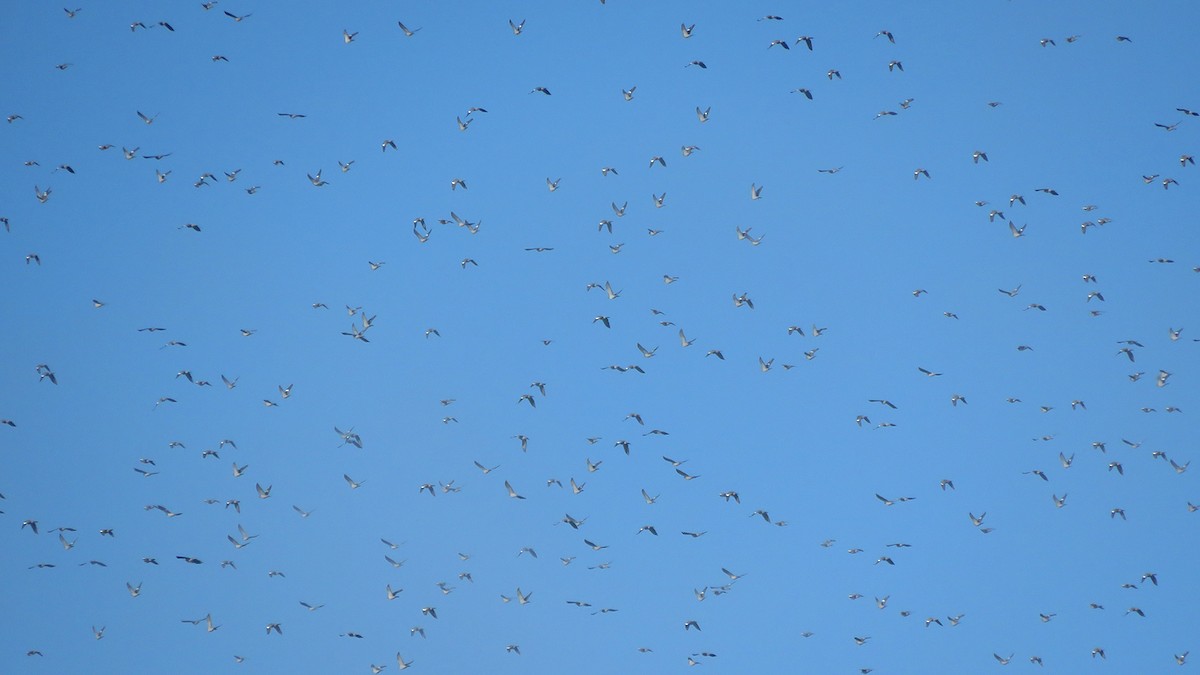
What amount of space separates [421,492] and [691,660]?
8.82 meters

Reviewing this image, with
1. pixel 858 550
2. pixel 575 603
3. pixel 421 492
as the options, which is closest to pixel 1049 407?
pixel 858 550

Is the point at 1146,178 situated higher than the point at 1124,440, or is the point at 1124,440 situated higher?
the point at 1146,178

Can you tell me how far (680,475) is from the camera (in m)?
49.3

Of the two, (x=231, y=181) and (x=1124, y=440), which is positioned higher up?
(x=231, y=181)

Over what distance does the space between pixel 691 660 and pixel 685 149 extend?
13.8 metres

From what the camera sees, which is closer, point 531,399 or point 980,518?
point 531,399

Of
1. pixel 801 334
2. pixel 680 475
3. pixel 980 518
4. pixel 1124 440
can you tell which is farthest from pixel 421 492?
pixel 1124 440

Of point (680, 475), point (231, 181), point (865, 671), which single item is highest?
point (231, 181)

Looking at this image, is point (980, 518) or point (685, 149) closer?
point (685, 149)

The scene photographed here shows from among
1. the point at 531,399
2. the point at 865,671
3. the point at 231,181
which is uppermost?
the point at 231,181

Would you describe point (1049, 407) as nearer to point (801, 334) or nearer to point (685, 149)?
point (801, 334)

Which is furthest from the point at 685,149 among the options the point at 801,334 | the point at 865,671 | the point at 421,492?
the point at 865,671

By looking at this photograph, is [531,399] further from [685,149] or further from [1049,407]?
[1049,407]

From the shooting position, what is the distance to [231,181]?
156 ft
